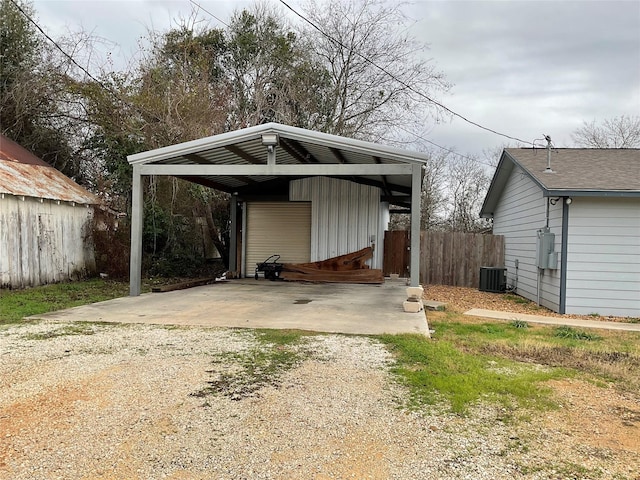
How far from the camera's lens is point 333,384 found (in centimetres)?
404

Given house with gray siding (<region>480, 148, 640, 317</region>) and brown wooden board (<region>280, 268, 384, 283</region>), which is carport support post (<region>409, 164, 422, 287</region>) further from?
brown wooden board (<region>280, 268, 384, 283</region>)

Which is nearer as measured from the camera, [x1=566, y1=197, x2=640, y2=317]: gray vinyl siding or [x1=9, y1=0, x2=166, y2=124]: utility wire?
[x1=566, y1=197, x2=640, y2=317]: gray vinyl siding

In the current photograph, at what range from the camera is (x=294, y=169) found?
890cm

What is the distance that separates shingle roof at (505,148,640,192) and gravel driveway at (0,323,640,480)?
628 cm

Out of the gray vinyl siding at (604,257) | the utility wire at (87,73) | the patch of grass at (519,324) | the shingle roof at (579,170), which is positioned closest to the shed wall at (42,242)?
the utility wire at (87,73)

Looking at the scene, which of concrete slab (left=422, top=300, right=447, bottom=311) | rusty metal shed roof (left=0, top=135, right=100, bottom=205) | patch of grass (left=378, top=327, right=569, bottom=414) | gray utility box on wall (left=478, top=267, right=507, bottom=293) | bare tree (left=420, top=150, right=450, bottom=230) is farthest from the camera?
bare tree (left=420, top=150, right=450, bottom=230)

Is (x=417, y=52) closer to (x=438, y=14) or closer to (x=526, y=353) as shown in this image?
(x=438, y=14)

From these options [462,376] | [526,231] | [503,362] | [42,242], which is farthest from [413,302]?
[42,242]

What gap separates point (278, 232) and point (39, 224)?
5948 mm

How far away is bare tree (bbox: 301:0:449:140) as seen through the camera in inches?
750

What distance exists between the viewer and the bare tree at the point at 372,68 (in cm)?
1905

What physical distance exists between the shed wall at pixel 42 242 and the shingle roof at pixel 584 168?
1061cm

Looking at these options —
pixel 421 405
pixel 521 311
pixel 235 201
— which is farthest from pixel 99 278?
pixel 421 405

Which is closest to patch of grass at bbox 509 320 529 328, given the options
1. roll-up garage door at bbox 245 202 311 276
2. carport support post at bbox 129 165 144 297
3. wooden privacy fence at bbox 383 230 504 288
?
wooden privacy fence at bbox 383 230 504 288
